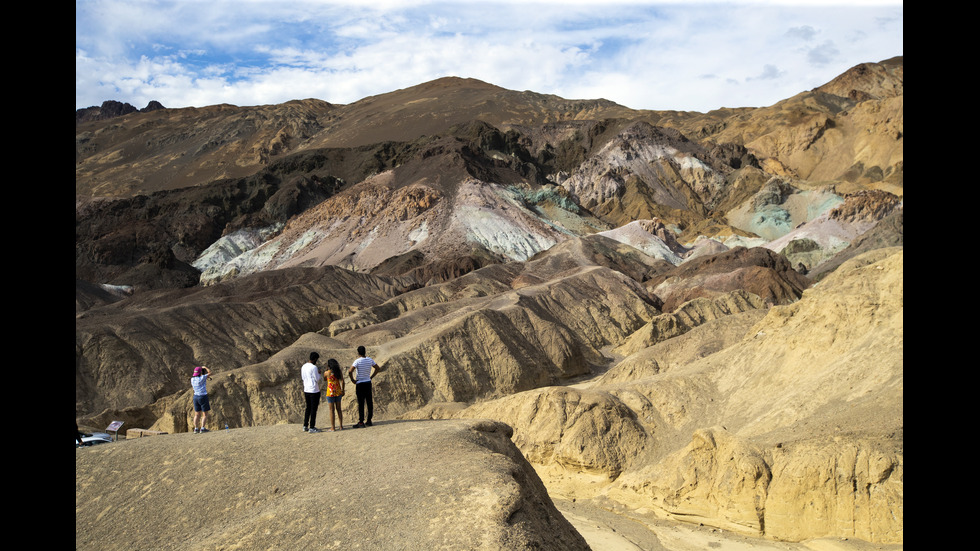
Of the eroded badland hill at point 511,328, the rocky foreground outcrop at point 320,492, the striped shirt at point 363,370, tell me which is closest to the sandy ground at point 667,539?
the eroded badland hill at point 511,328

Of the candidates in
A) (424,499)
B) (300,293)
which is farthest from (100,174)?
(424,499)

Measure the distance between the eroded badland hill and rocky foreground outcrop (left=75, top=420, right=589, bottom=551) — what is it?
45 millimetres

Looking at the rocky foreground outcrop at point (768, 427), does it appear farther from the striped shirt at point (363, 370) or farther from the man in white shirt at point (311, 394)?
the man in white shirt at point (311, 394)

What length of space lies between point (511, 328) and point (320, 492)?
2733 centimetres

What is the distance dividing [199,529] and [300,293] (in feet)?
147

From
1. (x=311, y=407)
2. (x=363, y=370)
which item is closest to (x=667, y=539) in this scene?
(x=363, y=370)

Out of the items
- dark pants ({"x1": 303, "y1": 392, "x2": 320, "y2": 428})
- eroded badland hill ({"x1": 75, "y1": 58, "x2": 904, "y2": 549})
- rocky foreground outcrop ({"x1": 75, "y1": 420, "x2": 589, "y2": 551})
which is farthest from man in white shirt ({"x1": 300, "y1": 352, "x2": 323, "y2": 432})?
eroded badland hill ({"x1": 75, "y1": 58, "x2": 904, "y2": 549})

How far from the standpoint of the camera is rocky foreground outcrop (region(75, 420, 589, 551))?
7.30m

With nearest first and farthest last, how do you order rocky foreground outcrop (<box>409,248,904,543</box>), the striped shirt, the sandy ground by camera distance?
the striped shirt < the sandy ground < rocky foreground outcrop (<box>409,248,904,543</box>)

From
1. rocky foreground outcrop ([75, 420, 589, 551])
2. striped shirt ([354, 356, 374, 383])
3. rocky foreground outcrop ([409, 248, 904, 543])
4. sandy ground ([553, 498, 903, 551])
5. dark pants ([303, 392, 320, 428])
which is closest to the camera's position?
rocky foreground outcrop ([75, 420, 589, 551])

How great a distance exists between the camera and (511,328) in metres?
35.7

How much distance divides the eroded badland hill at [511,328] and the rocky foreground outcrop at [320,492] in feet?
0.15

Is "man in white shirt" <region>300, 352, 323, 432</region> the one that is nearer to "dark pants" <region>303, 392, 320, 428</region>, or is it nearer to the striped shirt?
"dark pants" <region>303, 392, 320, 428</region>

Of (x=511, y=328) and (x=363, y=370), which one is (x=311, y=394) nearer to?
(x=363, y=370)
